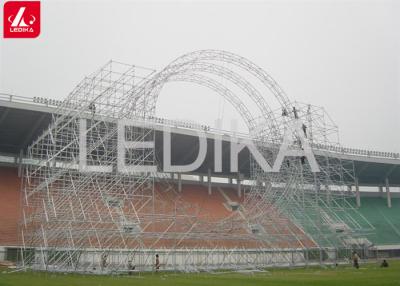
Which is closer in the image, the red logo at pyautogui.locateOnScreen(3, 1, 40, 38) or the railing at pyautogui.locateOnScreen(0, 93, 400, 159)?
the red logo at pyautogui.locateOnScreen(3, 1, 40, 38)

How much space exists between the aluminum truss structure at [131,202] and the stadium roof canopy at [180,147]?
302cm

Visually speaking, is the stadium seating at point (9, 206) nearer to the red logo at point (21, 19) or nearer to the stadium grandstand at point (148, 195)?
the stadium grandstand at point (148, 195)

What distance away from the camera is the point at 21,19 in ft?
63.3

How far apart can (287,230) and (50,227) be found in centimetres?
1762

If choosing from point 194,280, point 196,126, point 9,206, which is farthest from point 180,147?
point 194,280

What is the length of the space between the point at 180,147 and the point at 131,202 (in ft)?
55.1

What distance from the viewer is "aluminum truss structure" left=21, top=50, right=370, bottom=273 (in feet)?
78.1

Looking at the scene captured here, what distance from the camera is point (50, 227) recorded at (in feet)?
80.3

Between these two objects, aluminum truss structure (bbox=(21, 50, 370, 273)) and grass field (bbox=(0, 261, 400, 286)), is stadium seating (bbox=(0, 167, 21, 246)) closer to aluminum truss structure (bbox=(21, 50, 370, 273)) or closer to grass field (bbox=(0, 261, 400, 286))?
aluminum truss structure (bbox=(21, 50, 370, 273))

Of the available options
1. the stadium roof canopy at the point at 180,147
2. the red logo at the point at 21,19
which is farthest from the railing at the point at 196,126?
the red logo at the point at 21,19

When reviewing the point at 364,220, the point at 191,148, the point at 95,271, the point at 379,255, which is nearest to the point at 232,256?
the point at 95,271

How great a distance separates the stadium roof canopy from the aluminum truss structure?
3.02 metres

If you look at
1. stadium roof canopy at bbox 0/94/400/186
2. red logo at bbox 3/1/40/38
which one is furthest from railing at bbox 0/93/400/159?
red logo at bbox 3/1/40/38

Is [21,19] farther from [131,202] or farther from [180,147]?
[180,147]
